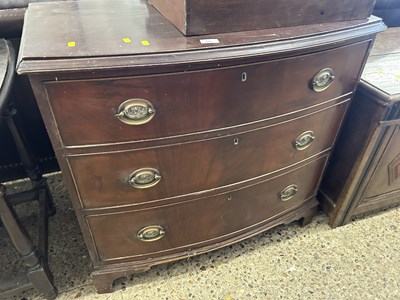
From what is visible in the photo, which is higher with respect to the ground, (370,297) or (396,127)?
(396,127)

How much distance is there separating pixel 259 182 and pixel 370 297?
614 mm

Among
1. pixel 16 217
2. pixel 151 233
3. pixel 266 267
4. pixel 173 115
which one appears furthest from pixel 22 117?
pixel 266 267

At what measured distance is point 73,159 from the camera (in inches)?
31.7

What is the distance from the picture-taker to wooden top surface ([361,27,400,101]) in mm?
1086

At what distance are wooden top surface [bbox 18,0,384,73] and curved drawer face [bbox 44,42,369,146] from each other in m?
0.05

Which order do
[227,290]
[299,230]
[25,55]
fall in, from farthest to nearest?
[299,230], [227,290], [25,55]

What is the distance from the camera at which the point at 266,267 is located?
1.28 meters

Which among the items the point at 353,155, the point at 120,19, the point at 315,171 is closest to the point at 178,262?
the point at 315,171

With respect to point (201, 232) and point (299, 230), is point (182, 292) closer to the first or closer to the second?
point (201, 232)

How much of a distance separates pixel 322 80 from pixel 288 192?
18.1 inches

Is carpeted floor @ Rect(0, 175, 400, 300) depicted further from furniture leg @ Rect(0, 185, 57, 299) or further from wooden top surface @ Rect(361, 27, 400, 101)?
wooden top surface @ Rect(361, 27, 400, 101)

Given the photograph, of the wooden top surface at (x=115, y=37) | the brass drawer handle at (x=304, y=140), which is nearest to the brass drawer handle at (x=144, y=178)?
the wooden top surface at (x=115, y=37)

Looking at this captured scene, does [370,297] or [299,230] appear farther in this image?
[299,230]

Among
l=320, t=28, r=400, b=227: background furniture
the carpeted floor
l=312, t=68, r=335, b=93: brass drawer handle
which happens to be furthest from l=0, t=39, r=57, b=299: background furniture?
l=320, t=28, r=400, b=227: background furniture
